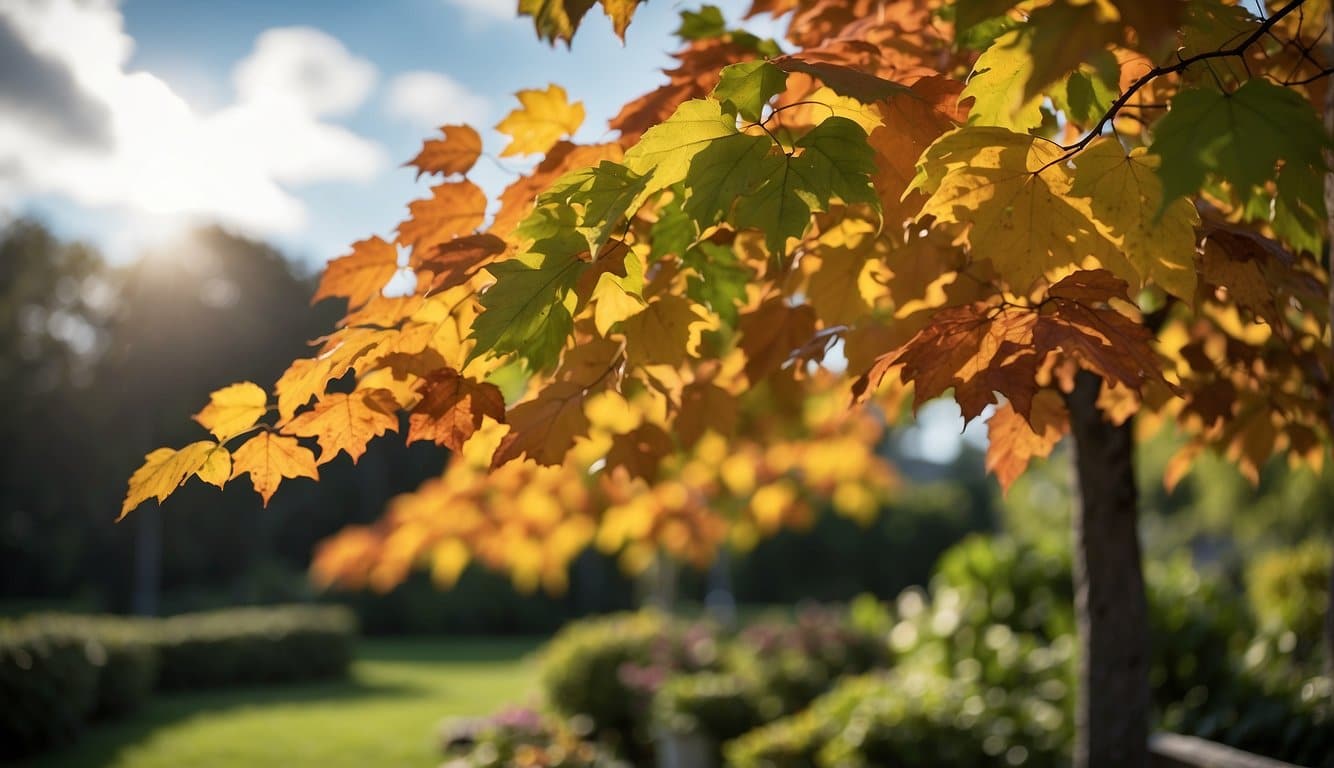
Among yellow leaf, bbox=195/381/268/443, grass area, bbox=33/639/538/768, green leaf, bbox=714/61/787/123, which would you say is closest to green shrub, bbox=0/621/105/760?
grass area, bbox=33/639/538/768

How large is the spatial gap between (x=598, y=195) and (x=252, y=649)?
16999 millimetres

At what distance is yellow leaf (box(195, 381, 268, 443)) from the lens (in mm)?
1589

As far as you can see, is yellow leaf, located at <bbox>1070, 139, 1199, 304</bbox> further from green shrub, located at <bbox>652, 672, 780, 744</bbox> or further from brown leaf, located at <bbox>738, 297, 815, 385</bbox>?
green shrub, located at <bbox>652, 672, 780, 744</bbox>

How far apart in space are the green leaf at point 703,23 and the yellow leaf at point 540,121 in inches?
14.2

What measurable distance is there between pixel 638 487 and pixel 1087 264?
3.46 metres

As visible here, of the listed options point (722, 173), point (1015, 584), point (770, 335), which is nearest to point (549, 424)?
point (722, 173)

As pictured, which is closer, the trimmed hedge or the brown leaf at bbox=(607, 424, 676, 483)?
the brown leaf at bbox=(607, 424, 676, 483)

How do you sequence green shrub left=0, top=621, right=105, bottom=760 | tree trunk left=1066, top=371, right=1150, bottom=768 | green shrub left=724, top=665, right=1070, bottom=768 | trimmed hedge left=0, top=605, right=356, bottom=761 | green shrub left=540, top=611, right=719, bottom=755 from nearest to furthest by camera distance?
1. tree trunk left=1066, top=371, right=1150, bottom=768
2. green shrub left=724, top=665, right=1070, bottom=768
3. green shrub left=540, top=611, right=719, bottom=755
4. green shrub left=0, top=621, right=105, bottom=760
5. trimmed hedge left=0, top=605, right=356, bottom=761

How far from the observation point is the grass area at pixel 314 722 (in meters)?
9.10

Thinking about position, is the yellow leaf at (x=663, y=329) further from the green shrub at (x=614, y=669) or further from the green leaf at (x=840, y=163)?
the green shrub at (x=614, y=669)

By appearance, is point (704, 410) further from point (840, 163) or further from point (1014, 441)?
point (840, 163)

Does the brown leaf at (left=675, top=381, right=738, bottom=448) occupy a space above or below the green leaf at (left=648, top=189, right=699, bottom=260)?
below

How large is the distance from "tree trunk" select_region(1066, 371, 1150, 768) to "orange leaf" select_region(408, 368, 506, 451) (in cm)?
167

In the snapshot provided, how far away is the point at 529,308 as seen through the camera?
1.35 meters
